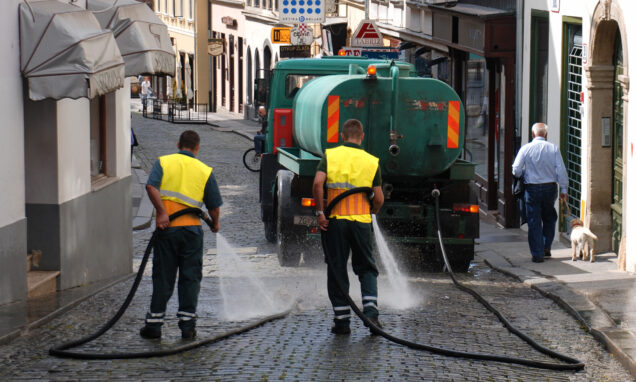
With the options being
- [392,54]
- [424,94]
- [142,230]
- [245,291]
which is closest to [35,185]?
[245,291]

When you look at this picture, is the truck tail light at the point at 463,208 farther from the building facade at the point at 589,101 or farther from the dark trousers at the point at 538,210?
the building facade at the point at 589,101

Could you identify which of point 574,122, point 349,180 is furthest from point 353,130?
point 574,122

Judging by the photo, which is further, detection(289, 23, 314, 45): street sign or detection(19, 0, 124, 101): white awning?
detection(289, 23, 314, 45): street sign

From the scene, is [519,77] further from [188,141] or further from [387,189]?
[188,141]

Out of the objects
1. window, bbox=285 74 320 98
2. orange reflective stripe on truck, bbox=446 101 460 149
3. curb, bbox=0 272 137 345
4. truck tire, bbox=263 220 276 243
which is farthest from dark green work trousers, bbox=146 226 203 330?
window, bbox=285 74 320 98

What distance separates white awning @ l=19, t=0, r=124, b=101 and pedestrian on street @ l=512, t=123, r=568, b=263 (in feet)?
19.7

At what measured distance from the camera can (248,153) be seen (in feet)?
95.1

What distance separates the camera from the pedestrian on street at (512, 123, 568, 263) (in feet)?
48.9

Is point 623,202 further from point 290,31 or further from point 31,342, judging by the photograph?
point 290,31

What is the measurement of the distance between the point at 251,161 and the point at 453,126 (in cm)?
1570

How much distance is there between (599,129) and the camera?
15469mm

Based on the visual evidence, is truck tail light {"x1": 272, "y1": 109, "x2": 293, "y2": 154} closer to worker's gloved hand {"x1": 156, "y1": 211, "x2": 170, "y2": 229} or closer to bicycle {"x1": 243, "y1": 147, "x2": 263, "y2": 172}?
worker's gloved hand {"x1": 156, "y1": 211, "x2": 170, "y2": 229}

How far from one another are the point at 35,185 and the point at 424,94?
439cm

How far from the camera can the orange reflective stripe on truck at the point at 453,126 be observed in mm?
13375
